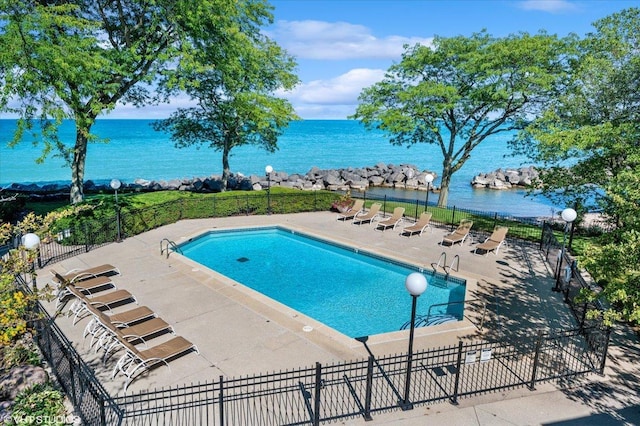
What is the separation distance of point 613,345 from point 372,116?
1679cm

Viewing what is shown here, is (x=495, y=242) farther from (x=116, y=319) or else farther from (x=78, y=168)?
(x=78, y=168)

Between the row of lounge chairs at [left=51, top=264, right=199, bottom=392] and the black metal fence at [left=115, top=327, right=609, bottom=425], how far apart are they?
885 millimetres

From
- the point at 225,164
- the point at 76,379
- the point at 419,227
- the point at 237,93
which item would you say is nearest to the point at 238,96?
the point at 237,93

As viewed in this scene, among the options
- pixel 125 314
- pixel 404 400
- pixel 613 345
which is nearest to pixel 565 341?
pixel 613 345

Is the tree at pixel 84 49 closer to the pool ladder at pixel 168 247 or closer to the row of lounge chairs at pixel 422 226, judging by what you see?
the pool ladder at pixel 168 247

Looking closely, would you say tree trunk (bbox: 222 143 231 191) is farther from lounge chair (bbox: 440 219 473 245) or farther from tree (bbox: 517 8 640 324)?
tree (bbox: 517 8 640 324)

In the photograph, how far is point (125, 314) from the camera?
397 inches

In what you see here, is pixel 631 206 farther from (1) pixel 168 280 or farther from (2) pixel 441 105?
(2) pixel 441 105

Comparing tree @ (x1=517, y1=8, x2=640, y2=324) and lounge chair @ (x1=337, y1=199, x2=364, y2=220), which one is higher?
tree @ (x1=517, y1=8, x2=640, y2=324)

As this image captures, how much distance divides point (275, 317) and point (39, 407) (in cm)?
527

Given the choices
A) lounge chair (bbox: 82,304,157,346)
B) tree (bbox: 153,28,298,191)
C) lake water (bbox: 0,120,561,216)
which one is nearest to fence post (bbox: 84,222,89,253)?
lounge chair (bbox: 82,304,157,346)

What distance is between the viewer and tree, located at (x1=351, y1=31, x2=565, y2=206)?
20.1 m

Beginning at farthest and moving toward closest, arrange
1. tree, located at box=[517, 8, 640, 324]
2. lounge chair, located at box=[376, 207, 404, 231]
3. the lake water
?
the lake water, lounge chair, located at box=[376, 207, 404, 231], tree, located at box=[517, 8, 640, 324]

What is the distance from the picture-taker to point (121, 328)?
991cm
